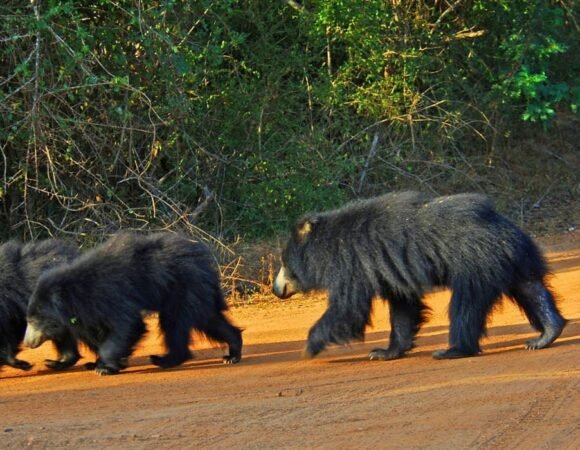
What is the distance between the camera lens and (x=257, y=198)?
13477 mm

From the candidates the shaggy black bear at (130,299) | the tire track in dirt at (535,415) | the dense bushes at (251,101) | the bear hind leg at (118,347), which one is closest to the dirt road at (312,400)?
the tire track in dirt at (535,415)

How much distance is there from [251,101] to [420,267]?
20.6 ft

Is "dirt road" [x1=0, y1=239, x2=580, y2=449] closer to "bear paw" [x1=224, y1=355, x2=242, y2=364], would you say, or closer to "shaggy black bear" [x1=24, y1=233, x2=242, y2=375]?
"bear paw" [x1=224, y1=355, x2=242, y2=364]

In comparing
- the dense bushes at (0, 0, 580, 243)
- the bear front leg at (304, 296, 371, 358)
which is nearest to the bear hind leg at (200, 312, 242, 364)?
the bear front leg at (304, 296, 371, 358)

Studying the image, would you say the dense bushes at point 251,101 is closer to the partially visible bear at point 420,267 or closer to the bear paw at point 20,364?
the bear paw at point 20,364

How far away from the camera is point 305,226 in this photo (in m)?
8.68

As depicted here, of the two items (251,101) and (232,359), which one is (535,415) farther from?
(251,101)

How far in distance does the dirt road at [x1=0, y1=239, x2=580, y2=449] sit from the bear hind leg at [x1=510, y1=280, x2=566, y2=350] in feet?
0.31

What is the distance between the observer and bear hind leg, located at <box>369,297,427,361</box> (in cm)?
857

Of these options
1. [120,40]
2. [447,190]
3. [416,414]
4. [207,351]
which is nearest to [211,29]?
[120,40]

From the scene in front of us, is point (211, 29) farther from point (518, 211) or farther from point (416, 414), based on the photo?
point (416, 414)

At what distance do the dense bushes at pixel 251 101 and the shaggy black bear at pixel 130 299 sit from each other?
321 centimetres

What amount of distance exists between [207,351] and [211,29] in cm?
528

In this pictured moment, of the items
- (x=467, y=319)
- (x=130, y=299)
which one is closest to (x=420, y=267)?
(x=467, y=319)
